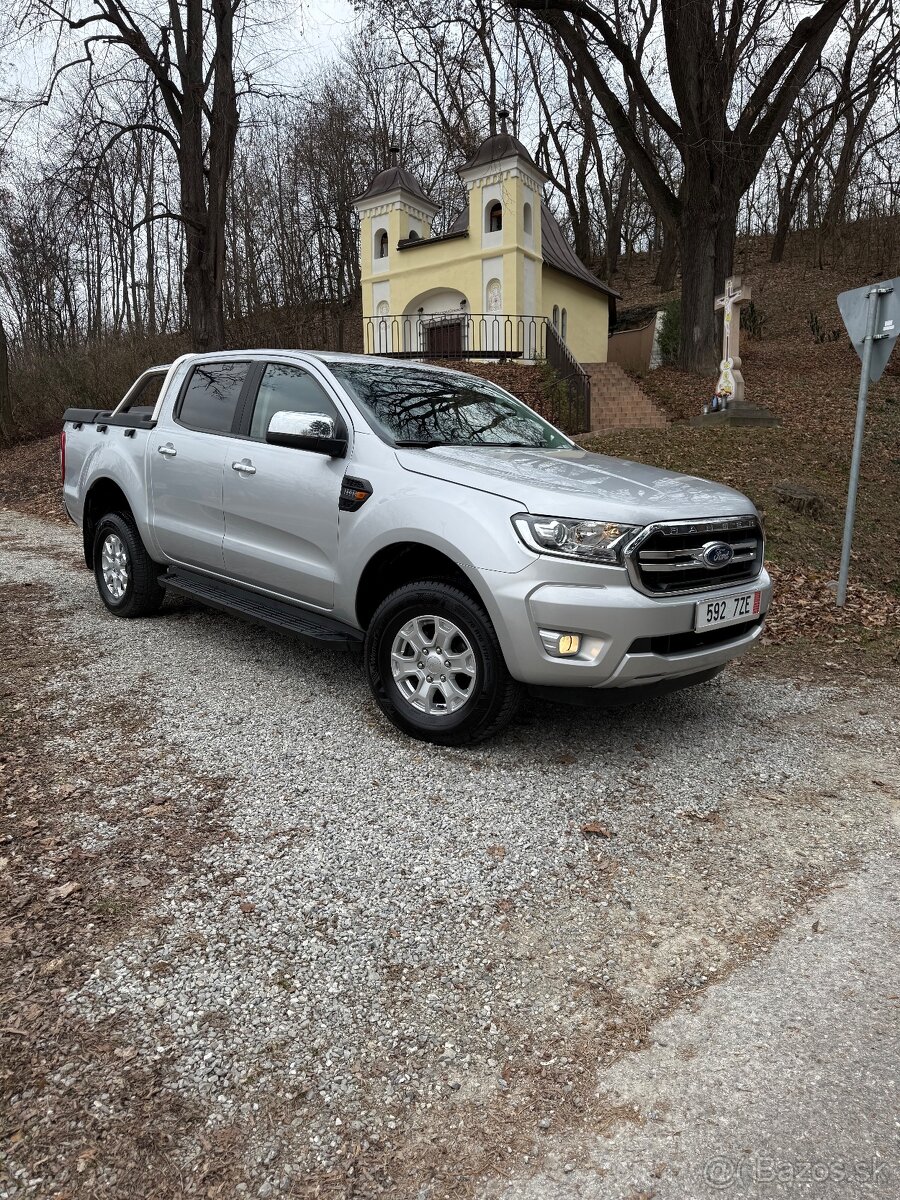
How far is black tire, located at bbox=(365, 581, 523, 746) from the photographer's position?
3.60 metres

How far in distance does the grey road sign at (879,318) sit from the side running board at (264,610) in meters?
4.53

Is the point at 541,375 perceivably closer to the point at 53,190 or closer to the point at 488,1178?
the point at 53,190

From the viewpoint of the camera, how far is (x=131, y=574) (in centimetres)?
596

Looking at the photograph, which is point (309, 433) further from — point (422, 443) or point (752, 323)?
point (752, 323)

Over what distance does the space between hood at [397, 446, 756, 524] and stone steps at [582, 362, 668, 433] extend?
42.0 feet

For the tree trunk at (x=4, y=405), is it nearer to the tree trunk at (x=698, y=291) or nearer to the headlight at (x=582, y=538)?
the tree trunk at (x=698, y=291)

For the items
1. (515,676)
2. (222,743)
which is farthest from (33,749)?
(515,676)

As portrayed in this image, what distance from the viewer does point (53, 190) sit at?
15.0m

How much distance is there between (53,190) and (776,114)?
1473 centimetres

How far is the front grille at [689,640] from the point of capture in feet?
11.4

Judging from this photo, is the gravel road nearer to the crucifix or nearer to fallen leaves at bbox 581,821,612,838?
fallen leaves at bbox 581,821,612,838

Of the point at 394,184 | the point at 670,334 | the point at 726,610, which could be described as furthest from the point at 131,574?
the point at 394,184

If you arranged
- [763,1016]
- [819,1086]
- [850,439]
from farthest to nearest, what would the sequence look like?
[850,439], [763,1016], [819,1086]

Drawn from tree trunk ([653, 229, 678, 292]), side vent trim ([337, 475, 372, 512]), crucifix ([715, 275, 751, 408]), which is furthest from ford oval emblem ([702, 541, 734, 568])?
tree trunk ([653, 229, 678, 292])
